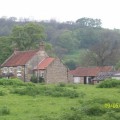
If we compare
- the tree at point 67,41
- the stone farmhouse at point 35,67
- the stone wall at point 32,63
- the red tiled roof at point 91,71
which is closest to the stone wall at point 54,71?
the stone farmhouse at point 35,67

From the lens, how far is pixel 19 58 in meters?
80.9

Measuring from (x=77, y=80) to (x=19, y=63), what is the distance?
63.0ft

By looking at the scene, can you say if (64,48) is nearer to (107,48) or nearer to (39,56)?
(107,48)

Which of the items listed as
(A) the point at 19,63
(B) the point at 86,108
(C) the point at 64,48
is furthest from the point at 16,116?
(C) the point at 64,48

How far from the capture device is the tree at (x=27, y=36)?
86688mm

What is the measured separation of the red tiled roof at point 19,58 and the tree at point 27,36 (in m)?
4.94

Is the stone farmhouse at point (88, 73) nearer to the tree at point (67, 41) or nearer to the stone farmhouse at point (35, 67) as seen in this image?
the stone farmhouse at point (35, 67)

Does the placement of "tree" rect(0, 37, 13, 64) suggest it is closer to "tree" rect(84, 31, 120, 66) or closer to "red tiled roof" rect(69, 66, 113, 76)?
"red tiled roof" rect(69, 66, 113, 76)

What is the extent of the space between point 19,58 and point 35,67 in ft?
16.9

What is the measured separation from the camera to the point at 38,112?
866 inches

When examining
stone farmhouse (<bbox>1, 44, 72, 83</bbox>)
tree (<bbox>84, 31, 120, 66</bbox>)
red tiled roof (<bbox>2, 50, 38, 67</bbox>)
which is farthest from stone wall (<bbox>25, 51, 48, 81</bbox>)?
tree (<bbox>84, 31, 120, 66</bbox>)

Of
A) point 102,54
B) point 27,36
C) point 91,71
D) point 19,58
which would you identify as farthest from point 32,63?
point 102,54

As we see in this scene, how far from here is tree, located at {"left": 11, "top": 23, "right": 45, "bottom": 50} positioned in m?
86.7

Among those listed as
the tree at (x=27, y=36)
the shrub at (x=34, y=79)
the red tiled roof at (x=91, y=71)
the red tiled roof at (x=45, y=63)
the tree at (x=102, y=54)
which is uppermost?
the tree at (x=27, y=36)
